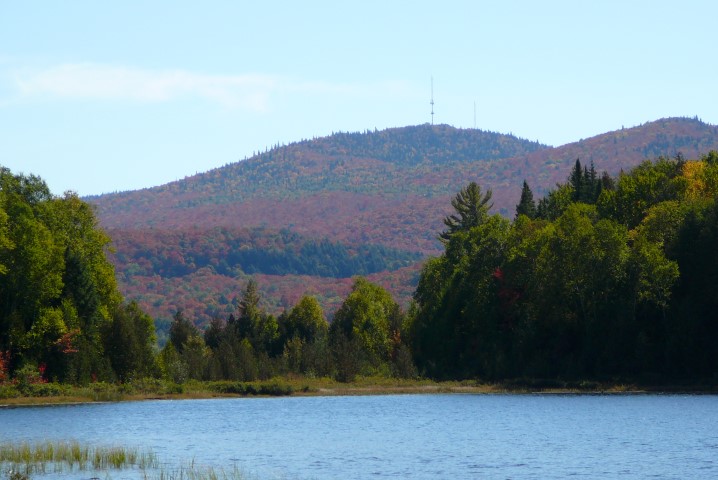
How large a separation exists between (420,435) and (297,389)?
4561 cm

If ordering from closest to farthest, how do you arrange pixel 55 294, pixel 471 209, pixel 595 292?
pixel 55 294
pixel 595 292
pixel 471 209

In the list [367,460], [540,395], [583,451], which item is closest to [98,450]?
[367,460]

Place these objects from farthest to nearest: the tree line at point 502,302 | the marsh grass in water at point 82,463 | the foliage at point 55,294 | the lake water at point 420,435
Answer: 1. the tree line at point 502,302
2. the foliage at point 55,294
3. the lake water at point 420,435
4. the marsh grass in water at point 82,463

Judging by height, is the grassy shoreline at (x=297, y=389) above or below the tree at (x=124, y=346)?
below

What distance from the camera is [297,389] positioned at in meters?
104

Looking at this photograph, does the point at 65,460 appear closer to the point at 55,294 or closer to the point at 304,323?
the point at 55,294

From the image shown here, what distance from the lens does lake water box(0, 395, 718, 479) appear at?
4459 centimetres

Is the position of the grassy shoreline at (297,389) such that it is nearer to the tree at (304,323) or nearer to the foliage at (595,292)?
the foliage at (595,292)

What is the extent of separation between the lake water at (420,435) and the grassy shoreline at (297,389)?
3.54 m

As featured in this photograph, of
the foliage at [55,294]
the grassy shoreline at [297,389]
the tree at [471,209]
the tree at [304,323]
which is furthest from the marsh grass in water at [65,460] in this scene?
the tree at [304,323]

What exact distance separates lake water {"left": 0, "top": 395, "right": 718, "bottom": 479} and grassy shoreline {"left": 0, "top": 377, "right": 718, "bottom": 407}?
3536 millimetres

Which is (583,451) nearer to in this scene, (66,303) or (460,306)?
(66,303)

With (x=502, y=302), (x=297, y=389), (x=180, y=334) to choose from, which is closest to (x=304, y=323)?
(x=180, y=334)

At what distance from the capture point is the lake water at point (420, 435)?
44.6 m
